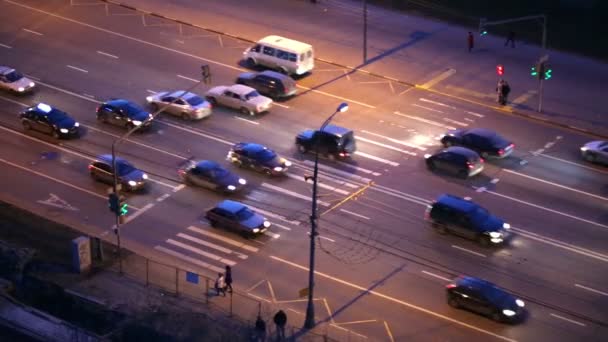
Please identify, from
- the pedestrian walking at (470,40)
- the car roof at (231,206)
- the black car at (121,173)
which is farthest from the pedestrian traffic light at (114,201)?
the pedestrian walking at (470,40)

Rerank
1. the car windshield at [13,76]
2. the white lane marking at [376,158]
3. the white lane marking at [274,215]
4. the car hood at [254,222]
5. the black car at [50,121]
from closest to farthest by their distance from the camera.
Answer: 1. the car hood at [254,222]
2. the white lane marking at [274,215]
3. the white lane marking at [376,158]
4. the black car at [50,121]
5. the car windshield at [13,76]

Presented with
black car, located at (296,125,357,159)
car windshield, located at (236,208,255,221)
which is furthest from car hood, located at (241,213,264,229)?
black car, located at (296,125,357,159)

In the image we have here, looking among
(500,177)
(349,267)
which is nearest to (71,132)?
(349,267)

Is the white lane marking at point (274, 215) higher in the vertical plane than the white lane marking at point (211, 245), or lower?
higher

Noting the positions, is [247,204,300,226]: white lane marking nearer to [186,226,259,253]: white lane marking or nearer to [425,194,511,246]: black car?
[186,226,259,253]: white lane marking

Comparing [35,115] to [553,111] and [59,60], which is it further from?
[553,111]

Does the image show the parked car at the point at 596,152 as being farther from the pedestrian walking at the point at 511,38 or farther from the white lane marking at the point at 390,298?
the white lane marking at the point at 390,298
